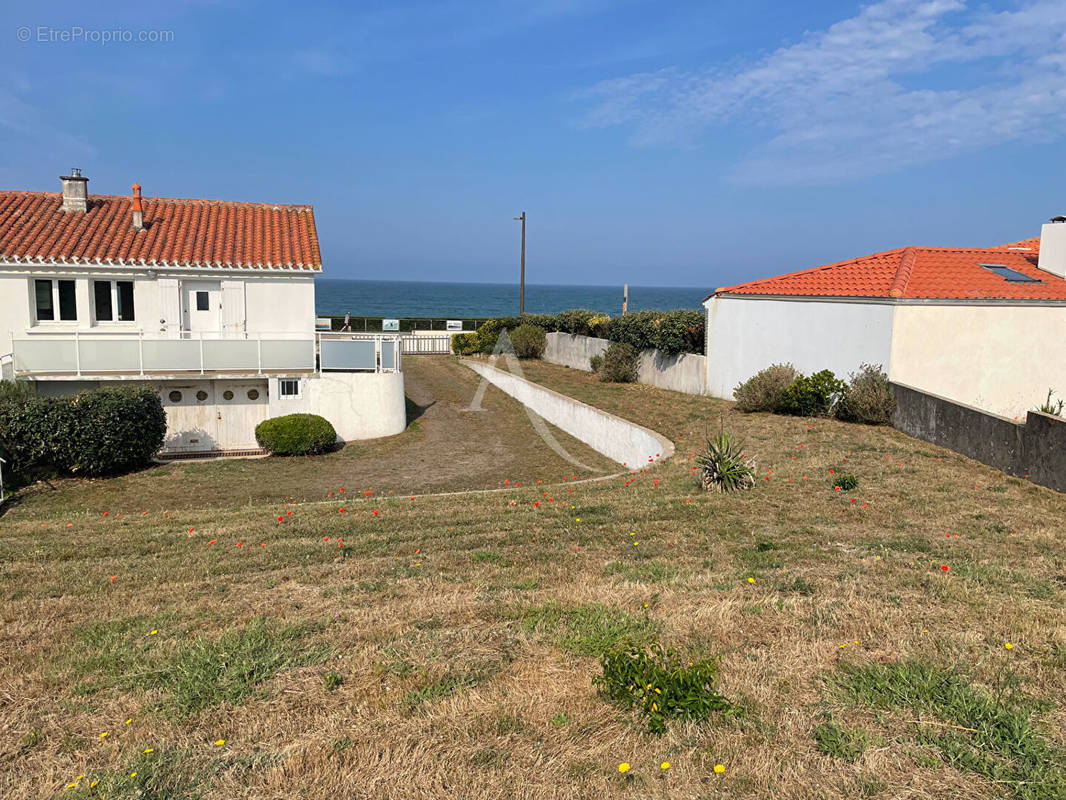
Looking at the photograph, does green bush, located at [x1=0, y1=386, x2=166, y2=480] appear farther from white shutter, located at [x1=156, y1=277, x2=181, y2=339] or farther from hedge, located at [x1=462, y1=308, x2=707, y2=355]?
hedge, located at [x1=462, y1=308, x2=707, y2=355]

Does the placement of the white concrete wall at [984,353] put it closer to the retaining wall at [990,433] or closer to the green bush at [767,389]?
the retaining wall at [990,433]

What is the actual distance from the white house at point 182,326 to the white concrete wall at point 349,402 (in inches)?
1.1

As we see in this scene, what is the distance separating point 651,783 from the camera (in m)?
4.05

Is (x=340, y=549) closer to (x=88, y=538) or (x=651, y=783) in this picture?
(x=88, y=538)

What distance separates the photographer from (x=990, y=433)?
492 inches

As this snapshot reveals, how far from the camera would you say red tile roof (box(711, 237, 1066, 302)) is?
17.5 metres

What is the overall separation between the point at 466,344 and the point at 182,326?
62.3ft

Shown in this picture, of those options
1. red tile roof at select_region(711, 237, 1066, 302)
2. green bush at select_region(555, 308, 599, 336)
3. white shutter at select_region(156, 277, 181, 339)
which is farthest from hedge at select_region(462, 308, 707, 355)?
white shutter at select_region(156, 277, 181, 339)

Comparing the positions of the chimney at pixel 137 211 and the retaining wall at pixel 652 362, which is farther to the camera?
the retaining wall at pixel 652 362

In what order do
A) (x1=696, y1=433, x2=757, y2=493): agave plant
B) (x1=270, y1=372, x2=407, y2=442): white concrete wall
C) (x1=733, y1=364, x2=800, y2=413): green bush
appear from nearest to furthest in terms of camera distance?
(x1=696, y1=433, x2=757, y2=493): agave plant, (x1=733, y1=364, x2=800, y2=413): green bush, (x1=270, y1=372, x2=407, y2=442): white concrete wall

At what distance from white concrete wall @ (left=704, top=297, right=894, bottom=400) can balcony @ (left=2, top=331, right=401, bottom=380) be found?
9.45m

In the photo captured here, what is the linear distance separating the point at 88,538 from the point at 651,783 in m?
8.30

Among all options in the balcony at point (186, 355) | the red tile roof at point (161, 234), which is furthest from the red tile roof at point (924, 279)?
the red tile roof at point (161, 234)

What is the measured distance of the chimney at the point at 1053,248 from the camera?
19.9m
